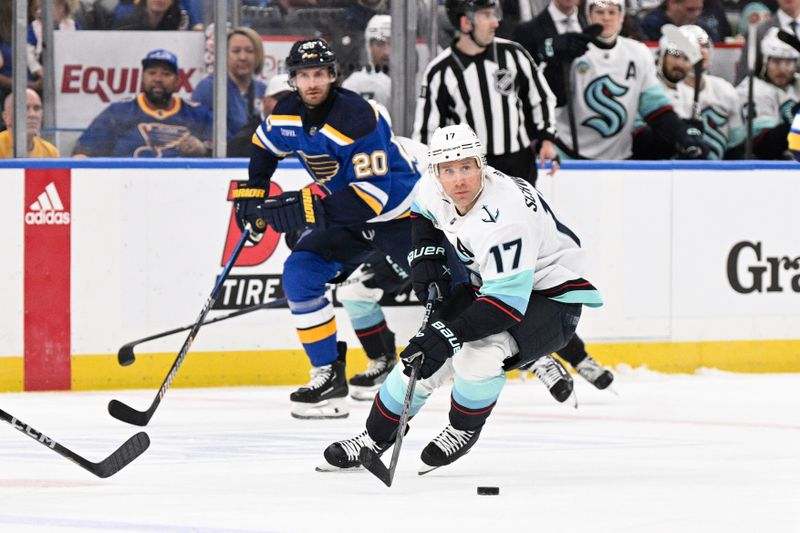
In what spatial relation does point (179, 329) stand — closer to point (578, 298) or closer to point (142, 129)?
point (142, 129)

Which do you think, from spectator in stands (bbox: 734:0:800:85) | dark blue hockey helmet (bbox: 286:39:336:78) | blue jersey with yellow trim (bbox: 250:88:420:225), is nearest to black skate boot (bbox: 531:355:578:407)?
blue jersey with yellow trim (bbox: 250:88:420:225)

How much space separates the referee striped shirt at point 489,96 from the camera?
6.08 m

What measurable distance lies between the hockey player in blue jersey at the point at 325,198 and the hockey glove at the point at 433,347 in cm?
141

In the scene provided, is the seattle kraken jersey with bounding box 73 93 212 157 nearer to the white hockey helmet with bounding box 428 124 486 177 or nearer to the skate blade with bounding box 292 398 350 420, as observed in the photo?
the skate blade with bounding box 292 398 350 420

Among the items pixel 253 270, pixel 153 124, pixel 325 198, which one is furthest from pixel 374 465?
pixel 153 124

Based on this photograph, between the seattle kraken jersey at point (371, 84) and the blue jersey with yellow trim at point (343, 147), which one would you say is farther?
the seattle kraken jersey at point (371, 84)

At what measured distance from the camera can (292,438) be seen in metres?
4.68

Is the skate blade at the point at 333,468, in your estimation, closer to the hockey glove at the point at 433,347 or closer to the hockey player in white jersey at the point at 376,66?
the hockey glove at the point at 433,347

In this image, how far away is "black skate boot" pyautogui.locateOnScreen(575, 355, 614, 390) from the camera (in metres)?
5.67

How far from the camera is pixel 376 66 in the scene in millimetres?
6199

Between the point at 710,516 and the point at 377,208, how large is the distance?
2.09 meters

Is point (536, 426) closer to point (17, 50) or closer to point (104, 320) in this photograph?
point (104, 320)

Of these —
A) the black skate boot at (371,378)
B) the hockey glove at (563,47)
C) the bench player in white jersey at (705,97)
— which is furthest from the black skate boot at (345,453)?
the bench player in white jersey at (705,97)

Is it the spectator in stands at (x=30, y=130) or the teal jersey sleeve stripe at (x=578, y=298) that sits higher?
the spectator in stands at (x=30, y=130)
